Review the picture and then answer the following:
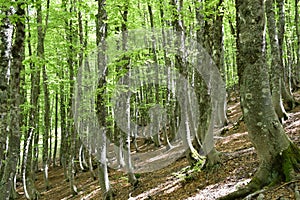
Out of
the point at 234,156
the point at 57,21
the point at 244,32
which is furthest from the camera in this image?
the point at 57,21

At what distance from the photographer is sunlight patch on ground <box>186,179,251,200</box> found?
24.2 feet

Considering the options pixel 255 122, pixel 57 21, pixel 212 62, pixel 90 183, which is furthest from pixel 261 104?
pixel 90 183

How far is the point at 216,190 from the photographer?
799 cm

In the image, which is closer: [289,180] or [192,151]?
[289,180]

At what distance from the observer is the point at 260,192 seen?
5.23 metres

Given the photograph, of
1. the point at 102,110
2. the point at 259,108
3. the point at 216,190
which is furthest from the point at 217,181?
the point at 102,110

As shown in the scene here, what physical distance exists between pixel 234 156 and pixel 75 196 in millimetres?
9849

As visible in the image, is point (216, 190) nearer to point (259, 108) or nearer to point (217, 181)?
point (217, 181)

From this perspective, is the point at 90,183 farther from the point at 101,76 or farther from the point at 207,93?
the point at 207,93

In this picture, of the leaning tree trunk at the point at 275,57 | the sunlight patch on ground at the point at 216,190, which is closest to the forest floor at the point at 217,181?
the sunlight patch on ground at the point at 216,190

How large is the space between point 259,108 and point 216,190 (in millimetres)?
3443

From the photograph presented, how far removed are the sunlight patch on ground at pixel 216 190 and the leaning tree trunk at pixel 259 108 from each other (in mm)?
1836

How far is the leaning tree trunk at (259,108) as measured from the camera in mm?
5352

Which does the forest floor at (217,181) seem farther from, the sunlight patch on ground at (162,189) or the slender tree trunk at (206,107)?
the slender tree trunk at (206,107)
